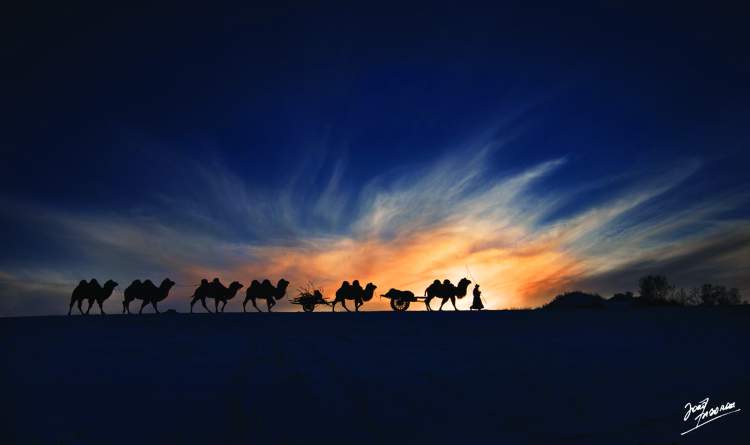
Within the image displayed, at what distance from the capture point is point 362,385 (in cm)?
821

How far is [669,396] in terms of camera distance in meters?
9.04

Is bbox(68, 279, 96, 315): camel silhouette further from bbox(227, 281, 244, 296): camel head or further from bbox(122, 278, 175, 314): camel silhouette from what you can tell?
bbox(227, 281, 244, 296): camel head

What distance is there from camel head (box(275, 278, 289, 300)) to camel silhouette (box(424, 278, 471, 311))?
792 cm

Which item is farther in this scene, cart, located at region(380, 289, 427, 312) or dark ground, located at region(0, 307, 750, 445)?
cart, located at region(380, 289, 427, 312)

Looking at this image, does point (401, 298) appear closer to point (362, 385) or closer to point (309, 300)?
point (309, 300)

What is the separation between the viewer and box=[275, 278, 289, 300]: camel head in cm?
2201

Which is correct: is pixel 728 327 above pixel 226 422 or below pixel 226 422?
above

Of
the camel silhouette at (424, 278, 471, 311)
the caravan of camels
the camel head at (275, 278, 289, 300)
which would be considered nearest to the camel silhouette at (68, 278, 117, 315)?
the caravan of camels

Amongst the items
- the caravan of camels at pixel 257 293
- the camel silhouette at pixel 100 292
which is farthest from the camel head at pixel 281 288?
the camel silhouette at pixel 100 292

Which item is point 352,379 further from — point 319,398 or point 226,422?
point 226,422

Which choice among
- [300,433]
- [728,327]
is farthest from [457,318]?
[300,433]

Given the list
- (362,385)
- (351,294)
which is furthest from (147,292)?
(362,385)

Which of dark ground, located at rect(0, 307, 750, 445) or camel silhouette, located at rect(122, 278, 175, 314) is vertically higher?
camel silhouette, located at rect(122, 278, 175, 314)

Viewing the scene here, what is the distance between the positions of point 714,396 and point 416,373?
6.40 meters
